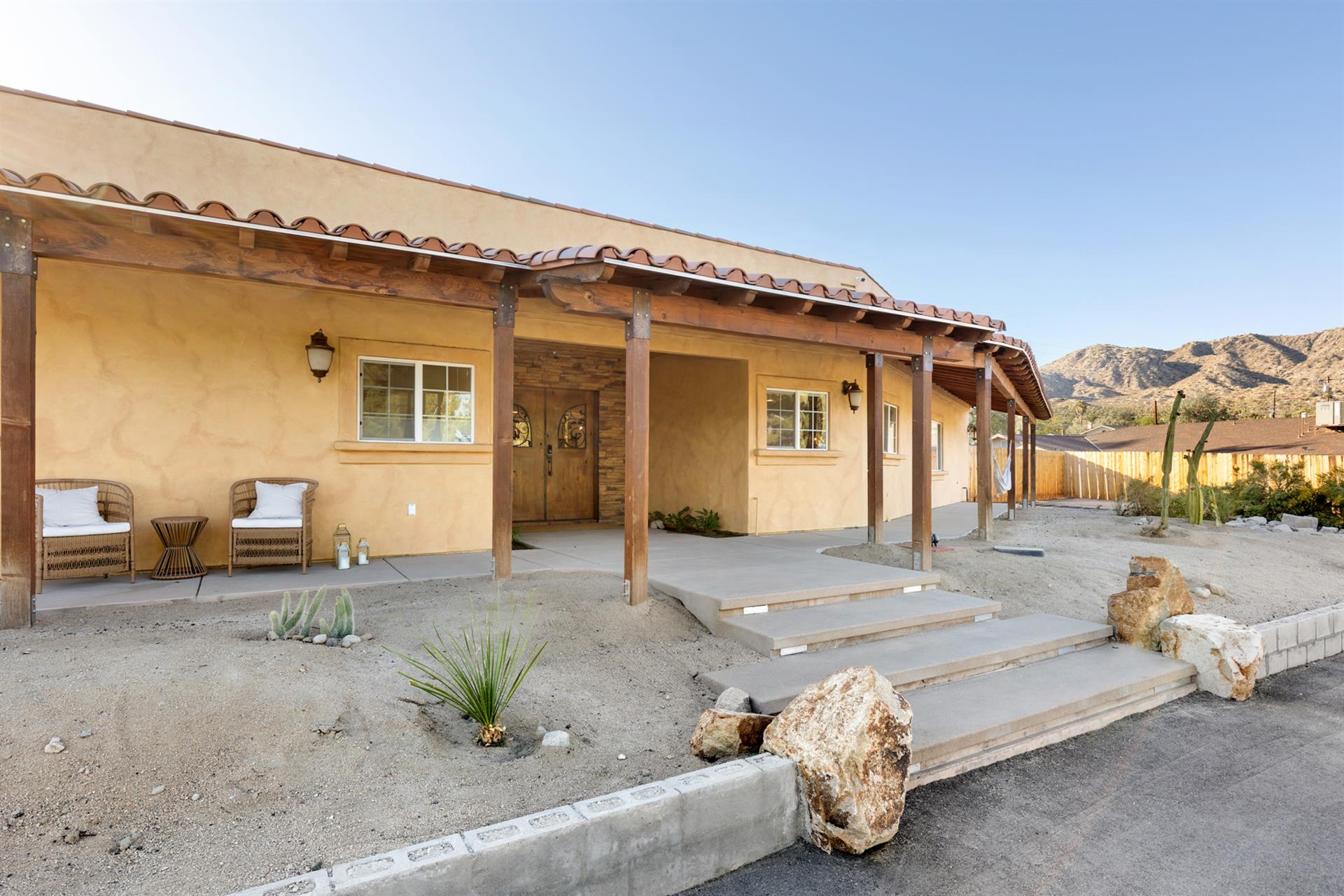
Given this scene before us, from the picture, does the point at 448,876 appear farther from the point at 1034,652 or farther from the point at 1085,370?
the point at 1085,370

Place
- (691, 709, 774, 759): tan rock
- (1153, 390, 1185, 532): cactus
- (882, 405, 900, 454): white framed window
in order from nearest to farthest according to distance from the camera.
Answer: (691, 709, 774, 759): tan rock
(1153, 390, 1185, 532): cactus
(882, 405, 900, 454): white framed window

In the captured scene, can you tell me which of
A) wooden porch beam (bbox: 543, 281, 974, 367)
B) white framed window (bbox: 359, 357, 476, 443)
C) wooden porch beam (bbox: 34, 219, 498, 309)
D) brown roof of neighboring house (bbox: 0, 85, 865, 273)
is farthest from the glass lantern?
brown roof of neighboring house (bbox: 0, 85, 865, 273)

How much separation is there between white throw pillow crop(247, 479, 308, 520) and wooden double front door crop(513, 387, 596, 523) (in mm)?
3773

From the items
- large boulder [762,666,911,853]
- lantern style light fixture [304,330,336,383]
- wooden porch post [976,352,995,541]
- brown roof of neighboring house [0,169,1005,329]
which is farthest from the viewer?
wooden porch post [976,352,995,541]

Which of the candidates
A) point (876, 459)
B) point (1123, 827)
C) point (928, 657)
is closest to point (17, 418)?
point (928, 657)

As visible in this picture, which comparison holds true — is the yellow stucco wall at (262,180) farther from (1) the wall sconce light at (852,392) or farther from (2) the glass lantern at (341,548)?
(1) the wall sconce light at (852,392)

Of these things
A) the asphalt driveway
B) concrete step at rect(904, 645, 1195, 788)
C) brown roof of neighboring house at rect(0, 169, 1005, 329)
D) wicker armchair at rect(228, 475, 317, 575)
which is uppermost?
brown roof of neighboring house at rect(0, 169, 1005, 329)

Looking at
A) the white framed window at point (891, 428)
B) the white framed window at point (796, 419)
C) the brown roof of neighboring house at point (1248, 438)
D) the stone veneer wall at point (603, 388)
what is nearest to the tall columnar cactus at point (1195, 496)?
the white framed window at point (891, 428)

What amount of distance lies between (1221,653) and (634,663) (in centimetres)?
397

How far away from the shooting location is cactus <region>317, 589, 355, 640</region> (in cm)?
377

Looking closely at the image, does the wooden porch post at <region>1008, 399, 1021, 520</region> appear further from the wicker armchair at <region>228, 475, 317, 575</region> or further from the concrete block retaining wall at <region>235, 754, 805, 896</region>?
the wicker armchair at <region>228, 475, 317, 575</region>

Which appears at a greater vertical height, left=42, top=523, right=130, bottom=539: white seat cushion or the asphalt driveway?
left=42, top=523, right=130, bottom=539: white seat cushion

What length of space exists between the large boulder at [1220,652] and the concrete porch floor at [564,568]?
6.90ft

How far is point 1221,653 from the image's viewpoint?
14.5 ft
